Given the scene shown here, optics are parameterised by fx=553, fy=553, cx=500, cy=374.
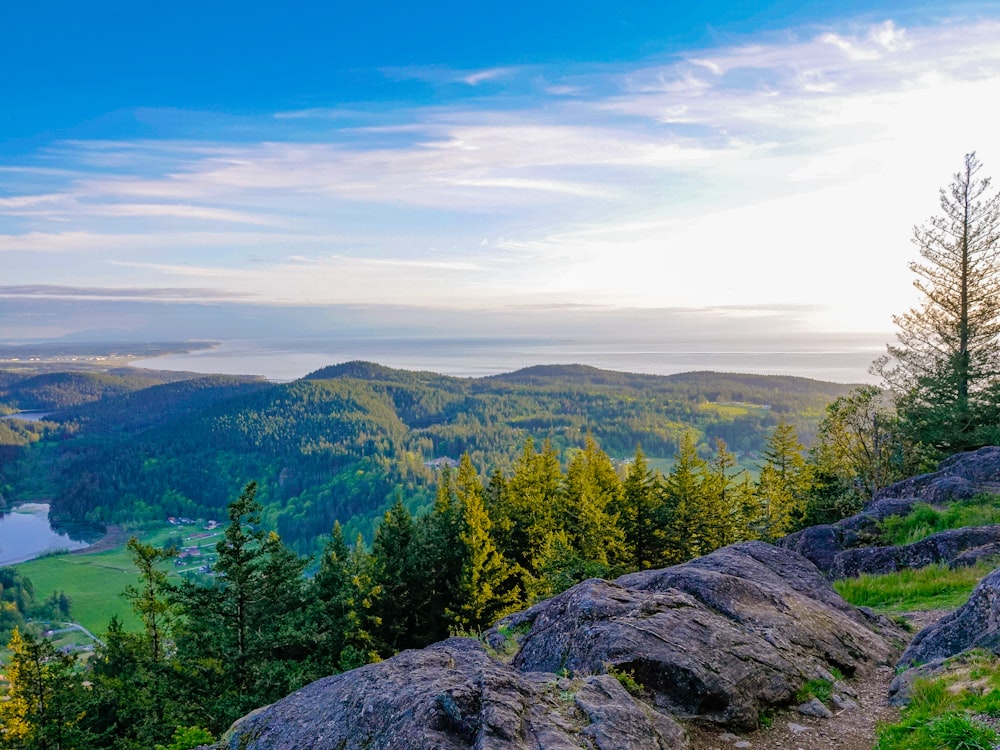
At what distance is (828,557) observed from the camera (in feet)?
55.5

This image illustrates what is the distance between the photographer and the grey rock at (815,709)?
802cm

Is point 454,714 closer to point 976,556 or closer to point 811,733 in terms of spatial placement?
point 811,733

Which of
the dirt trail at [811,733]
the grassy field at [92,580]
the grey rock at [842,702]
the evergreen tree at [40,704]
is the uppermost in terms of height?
the dirt trail at [811,733]

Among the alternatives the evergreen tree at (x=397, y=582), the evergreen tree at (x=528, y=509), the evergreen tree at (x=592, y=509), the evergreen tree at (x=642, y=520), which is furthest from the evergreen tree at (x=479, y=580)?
the evergreen tree at (x=642, y=520)

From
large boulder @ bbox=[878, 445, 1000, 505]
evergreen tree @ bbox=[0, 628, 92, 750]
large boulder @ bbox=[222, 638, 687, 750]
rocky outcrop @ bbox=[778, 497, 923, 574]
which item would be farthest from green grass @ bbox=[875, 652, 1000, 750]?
evergreen tree @ bbox=[0, 628, 92, 750]

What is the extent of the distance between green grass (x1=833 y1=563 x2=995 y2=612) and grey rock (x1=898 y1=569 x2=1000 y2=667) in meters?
3.97

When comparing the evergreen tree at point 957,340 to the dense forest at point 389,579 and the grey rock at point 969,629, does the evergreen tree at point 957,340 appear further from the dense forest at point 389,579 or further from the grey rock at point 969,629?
the grey rock at point 969,629

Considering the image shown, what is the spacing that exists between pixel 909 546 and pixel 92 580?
567 feet

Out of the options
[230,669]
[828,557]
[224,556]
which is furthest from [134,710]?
[828,557]

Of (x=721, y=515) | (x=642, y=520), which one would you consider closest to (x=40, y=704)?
(x=642, y=520)

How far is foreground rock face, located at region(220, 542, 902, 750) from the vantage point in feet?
19.3

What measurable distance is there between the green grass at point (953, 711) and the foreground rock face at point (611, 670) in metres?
1.69

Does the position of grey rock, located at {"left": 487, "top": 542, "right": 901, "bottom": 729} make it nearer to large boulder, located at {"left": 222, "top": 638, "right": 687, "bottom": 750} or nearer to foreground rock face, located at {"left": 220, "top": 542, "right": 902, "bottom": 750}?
foreground rock face, located at {"left": 220, "top": 542, "right": 902, "bottom": 750}

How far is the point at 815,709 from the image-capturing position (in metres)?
8.11
